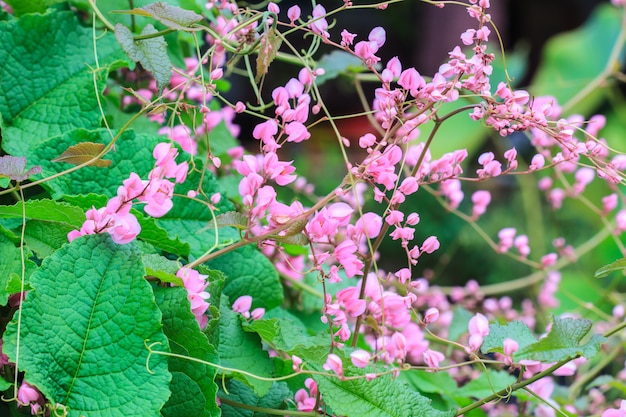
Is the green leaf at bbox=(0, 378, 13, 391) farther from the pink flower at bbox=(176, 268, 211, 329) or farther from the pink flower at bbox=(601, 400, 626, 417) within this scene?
the pink flower at bbox=(601, 400, 626, 417)

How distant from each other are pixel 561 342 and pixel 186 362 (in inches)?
8.3

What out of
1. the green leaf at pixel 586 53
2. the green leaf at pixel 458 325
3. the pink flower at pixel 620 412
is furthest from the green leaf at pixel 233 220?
the green leaf at pixel 586 53

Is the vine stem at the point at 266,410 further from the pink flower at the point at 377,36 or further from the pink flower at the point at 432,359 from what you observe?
the pink flower at the point at 377,36

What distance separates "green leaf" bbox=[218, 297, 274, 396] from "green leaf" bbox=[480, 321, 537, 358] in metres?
0.14

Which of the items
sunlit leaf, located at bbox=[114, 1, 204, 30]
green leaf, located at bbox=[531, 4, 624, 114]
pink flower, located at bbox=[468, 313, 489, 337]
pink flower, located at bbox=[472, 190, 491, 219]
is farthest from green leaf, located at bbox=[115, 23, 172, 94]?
green leaf, located at bbox=[531, 4, 624, 114]

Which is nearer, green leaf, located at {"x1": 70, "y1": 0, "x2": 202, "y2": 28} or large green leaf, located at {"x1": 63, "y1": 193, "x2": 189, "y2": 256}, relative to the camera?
large green leaf, located at {"x1": 63, "y1": 193, "x2": 189, "y2": 256}

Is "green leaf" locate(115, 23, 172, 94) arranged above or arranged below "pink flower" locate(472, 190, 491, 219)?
above

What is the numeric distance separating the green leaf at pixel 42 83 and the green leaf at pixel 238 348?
0.56 feet

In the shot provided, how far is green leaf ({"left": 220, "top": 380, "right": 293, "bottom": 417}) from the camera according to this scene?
0.46m

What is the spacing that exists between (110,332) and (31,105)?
0.75 feet

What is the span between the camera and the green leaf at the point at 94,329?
362 millimetres

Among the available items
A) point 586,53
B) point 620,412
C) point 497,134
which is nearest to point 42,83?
point 620,412

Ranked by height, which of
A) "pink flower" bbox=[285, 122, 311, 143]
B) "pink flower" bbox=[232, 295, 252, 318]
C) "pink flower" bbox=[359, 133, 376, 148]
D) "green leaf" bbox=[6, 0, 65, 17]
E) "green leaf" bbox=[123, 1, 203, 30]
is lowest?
"pink flower" bbox=[232, 295, 252, 318]

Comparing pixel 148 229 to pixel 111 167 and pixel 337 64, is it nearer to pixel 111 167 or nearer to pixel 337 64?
pixel 111 167
